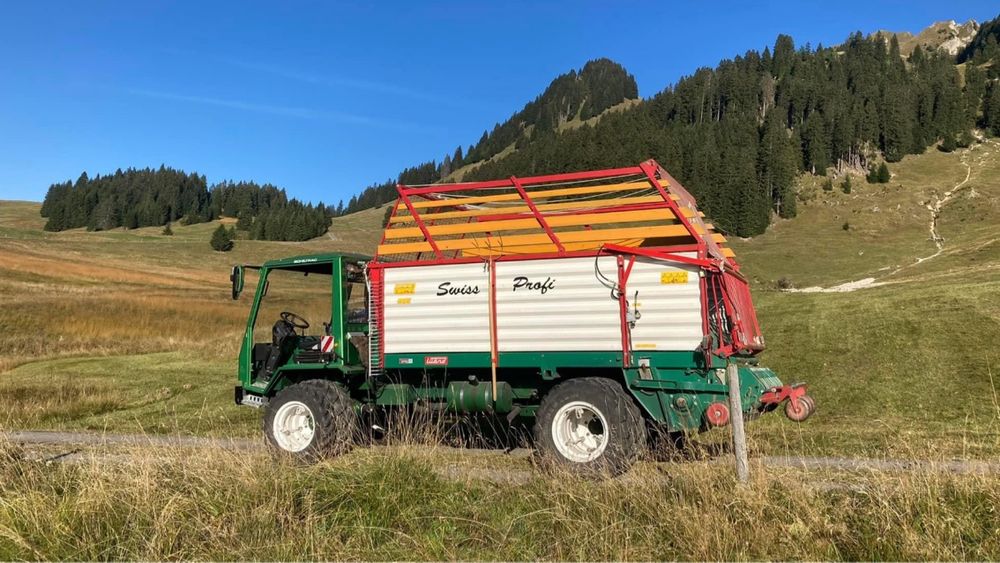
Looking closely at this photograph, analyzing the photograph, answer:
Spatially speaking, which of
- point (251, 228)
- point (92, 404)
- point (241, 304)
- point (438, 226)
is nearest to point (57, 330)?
point (241, 304)

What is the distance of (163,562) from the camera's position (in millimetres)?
4562

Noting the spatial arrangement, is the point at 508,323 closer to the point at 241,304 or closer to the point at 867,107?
the point at 241,304

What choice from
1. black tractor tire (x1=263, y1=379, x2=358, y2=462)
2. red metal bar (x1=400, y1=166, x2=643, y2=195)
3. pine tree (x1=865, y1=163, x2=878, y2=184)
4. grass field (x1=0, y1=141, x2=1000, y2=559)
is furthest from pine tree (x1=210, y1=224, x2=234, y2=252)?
pine tree (x1=865, y1=163, x2=878, y2=184)

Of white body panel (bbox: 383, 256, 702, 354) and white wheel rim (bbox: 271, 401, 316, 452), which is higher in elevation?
white body panel (bbox: 383, 256, 702, 354)

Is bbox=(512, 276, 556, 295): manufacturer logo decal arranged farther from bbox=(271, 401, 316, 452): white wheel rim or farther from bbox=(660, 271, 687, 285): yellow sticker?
bbox=(271, 401, 316, 452): white wheel rim

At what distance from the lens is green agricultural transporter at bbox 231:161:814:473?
7.45 meters

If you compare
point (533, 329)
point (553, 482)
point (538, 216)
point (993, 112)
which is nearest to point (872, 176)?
point (993, 112)

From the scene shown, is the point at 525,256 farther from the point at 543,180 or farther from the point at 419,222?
the point at 419,222

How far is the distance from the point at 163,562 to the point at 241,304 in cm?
4723

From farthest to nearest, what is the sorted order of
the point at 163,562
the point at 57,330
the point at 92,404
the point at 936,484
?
the point at 57,330 < the point at 92,404 < the point at 936,484 < the point at 163,562

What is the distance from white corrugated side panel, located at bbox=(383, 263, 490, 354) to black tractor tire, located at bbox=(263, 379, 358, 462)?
1.01m

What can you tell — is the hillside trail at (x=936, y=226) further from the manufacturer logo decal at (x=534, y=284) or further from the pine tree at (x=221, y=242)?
the pine tree at (x=221, y=242)

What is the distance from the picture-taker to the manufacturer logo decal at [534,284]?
318 inches

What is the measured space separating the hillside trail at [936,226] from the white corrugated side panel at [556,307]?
26805 millimetres
